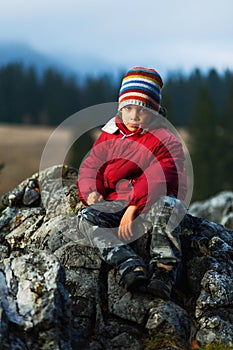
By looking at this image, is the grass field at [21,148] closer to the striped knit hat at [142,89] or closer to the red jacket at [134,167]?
the red jacket at [134,167]

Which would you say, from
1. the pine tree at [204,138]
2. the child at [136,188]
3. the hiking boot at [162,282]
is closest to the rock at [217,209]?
the child at [136,188]

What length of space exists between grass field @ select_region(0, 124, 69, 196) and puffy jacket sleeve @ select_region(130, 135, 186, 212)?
2735 inches

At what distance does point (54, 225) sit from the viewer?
882cm

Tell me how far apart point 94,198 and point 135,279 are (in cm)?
161

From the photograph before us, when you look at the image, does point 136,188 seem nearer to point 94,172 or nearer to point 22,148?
point 94,172

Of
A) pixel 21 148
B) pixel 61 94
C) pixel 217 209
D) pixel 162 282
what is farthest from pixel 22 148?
pixel 162 282

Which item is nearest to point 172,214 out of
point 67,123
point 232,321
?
point 232,321

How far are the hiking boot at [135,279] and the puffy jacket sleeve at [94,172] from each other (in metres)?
1.59

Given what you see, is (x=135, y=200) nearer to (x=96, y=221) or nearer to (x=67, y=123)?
(x=96, y=221)

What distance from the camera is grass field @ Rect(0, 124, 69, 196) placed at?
88.7m

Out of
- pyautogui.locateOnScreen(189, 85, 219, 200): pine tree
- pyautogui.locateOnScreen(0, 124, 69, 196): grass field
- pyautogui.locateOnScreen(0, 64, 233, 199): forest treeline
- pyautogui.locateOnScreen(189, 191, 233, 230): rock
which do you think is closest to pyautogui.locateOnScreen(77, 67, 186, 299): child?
pyautogui.locateOnScreen(189, 191, 233, 230): rock

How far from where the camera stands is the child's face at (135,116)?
27.9 feet

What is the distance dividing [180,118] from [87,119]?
13905cm

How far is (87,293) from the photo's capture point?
7.68 meters
